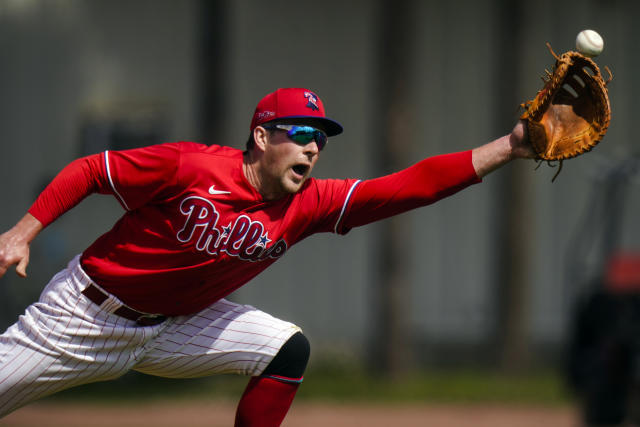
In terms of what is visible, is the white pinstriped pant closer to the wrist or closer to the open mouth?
the wrist

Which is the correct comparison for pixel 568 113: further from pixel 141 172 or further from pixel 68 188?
pixel 68 188

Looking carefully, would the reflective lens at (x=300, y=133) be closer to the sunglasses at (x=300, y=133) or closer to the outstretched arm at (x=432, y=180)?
the sunglasses at (x=300, y=133)

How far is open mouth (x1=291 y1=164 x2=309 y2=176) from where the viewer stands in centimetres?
424

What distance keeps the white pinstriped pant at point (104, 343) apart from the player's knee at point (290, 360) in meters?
0.03

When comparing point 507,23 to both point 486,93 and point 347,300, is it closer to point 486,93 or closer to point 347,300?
point 486,93

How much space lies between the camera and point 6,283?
1024cm

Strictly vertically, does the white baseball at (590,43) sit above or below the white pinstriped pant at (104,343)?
above

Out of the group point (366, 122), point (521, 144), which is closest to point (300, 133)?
point (521, 144)

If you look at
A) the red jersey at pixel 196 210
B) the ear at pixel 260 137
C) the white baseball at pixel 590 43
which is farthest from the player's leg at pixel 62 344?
the white baseball at pixel 590 43

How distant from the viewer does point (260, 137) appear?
4.30 metres

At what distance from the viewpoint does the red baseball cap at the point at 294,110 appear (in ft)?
13.9

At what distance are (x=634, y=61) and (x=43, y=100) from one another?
6.93 meters

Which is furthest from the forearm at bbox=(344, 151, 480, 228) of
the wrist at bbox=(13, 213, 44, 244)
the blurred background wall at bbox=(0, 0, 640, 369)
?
the blurred background wall at bbox=(0, 0, 640, 369)

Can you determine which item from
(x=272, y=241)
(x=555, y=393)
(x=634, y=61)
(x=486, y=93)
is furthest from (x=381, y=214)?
(x=634, y=61)
